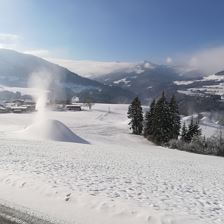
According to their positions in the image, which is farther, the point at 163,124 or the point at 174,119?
the point at 174,119

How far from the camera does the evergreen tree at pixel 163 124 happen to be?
67.6m

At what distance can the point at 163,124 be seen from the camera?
2680 inches

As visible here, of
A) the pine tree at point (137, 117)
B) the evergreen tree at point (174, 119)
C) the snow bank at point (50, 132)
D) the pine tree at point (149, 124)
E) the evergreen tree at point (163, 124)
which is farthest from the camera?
the pine tree at point (137, 117)

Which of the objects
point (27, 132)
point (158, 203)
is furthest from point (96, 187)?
point (27, 132)

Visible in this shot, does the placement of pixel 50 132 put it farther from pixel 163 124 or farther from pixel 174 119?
pixel 174 119

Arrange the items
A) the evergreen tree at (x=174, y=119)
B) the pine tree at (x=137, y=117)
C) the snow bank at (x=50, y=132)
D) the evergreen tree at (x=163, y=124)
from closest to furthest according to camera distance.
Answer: the snow bank at (x=50, y=132), the evergreen tree at (x=163, y=124), the evergreen tree at (x=174, y=119), the pine tree at (x=137, y=117)

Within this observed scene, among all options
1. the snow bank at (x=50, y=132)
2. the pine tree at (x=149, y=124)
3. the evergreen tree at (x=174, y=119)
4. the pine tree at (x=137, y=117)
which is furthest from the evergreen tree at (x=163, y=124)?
the snow bank at (x=50, y=132)

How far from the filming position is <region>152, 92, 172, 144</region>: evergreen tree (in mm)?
67625

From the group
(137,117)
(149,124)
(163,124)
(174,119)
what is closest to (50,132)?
(163,124)

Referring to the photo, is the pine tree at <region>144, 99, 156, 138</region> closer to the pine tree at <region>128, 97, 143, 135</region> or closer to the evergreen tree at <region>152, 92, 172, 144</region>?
the evergreen tree at <region>152, 92, 172, 144</region>

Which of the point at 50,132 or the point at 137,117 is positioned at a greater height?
the point at 137,117

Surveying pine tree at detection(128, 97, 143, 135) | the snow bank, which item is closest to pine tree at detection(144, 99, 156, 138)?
pine tree at detection(128, 97, 143, 135)

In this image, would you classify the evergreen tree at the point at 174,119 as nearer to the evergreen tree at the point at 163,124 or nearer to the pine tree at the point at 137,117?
the evergreen tree at the point at 163,124

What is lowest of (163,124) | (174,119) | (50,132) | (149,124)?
(149,124)
